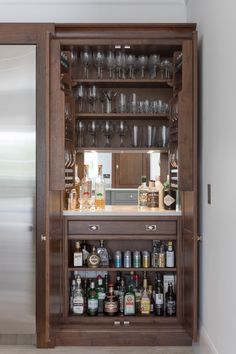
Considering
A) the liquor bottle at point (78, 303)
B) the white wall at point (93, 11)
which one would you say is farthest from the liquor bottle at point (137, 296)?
the white wall at point (93, 11)

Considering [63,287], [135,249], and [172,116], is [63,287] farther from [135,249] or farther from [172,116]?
[172,116]

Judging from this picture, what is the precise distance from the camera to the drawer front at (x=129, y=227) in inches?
145

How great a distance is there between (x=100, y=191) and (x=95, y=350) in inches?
48.1

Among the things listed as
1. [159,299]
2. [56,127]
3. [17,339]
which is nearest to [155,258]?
[159,299]

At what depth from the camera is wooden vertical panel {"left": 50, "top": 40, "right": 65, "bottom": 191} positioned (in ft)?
11.0

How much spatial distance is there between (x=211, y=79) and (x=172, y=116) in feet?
2.84

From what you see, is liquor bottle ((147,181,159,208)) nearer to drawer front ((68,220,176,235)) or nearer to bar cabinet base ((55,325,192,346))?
drawer front ((68,220,176,235))

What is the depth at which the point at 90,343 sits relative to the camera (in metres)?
3.61

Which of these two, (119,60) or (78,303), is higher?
(119,60)

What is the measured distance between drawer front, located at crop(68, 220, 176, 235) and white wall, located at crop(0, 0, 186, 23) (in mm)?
1691

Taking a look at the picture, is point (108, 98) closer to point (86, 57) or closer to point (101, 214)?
point (86, 57)

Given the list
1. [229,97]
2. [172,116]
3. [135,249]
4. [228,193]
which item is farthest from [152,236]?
[229,97]

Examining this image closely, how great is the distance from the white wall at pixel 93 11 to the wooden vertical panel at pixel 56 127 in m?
0.85

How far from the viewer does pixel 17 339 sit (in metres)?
3.57
